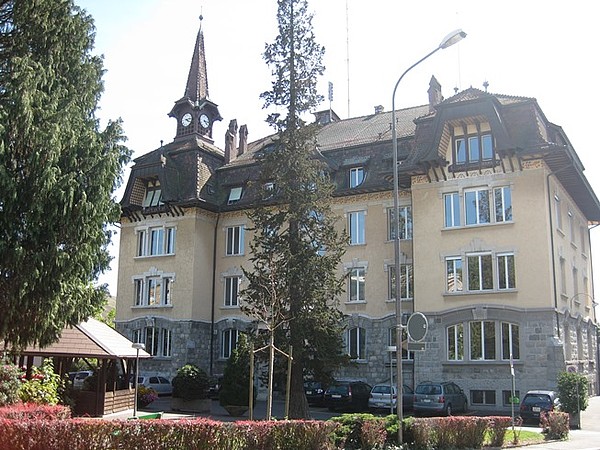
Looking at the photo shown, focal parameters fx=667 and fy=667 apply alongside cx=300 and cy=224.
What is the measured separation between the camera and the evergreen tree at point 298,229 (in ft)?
80.7

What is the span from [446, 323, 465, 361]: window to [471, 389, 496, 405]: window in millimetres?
1672

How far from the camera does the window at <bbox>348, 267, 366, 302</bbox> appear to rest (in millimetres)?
36375

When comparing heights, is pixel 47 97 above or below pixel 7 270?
above

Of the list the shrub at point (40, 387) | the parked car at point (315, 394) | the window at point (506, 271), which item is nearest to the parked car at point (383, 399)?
the parked car at point (315, 394)

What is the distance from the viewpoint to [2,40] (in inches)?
644

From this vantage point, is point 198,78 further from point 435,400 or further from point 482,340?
point 435,400

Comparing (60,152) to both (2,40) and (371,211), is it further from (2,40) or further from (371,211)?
(371,211)

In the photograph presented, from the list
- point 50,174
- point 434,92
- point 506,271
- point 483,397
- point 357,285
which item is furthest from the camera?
point 434,92

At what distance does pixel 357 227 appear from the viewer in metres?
37.2

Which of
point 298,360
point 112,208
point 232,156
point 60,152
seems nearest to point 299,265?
point 298,360

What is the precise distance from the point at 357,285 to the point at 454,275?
20.6ft

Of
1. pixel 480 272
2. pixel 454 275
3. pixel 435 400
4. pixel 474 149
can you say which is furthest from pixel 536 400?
pixel 474 149

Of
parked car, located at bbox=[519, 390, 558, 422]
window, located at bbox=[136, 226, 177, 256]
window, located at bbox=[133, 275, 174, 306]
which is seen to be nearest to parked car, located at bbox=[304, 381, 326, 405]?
parked car, located at bbox=[519, 390, 558, 422]

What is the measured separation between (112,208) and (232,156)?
28.8 m
